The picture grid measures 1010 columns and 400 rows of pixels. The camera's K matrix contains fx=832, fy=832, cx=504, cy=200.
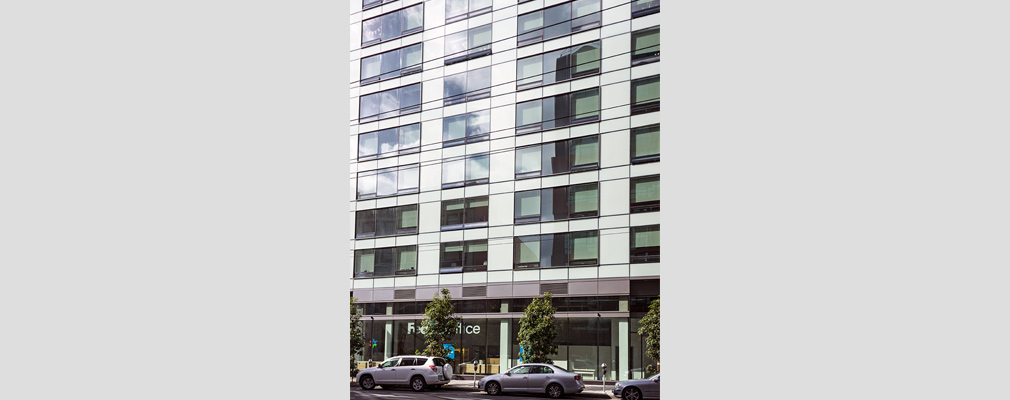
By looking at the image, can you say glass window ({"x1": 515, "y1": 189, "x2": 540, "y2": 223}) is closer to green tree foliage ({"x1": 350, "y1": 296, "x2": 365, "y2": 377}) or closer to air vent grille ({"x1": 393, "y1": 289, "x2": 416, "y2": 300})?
air vent grille ({"x1": 393, "y1": 289, "x2": 416, "y2": 300})

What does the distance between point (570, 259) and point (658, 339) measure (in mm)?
1024

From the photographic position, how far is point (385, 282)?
8.42 meters

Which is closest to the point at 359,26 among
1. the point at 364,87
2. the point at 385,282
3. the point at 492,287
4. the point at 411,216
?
the point at 364,87

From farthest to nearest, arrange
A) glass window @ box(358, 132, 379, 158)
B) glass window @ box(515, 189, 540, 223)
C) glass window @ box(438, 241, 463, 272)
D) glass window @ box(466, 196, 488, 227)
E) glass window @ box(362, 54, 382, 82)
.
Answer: glass window @ box(362, 54, 382, 82)
glass window @ box(358, 132, 379, 158)
glass window @ box(438, 241, 463, 272)
glass window @ box(466, 196, 488, 227)
glass window @ box(515, 189, 540, 223)

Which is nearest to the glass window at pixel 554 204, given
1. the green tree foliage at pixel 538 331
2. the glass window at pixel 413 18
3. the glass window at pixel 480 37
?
the green tree foliage at pixel 538 331

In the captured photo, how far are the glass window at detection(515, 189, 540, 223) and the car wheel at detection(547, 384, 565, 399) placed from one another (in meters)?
1.45

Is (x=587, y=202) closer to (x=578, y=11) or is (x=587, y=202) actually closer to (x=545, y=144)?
(x=545, y=144)

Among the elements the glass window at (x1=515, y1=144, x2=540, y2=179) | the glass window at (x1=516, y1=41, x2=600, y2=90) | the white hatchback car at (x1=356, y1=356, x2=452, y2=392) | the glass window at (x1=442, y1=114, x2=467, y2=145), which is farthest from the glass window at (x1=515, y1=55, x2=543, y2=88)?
the white hatchback car at (x1=356, y1=356, x2=452, y2=392)

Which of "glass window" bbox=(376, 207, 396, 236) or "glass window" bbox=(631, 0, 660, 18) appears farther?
"glass window" bbox=(376, 207, 396, 236)

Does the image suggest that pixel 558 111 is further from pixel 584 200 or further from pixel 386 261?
pixel 386 261

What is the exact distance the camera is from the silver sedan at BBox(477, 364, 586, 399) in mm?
6957

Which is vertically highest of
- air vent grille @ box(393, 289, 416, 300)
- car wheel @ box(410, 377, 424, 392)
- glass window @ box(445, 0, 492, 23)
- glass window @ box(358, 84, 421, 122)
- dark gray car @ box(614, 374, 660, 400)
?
glass window @ box(445, 0, 492, 23)

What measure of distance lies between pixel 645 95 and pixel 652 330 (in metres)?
1.91

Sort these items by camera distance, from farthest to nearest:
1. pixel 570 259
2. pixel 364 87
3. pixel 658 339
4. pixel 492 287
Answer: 1. pixel 364 87
2. pixel 492 287
3. pixel 570 259
4. pixel 658 339
